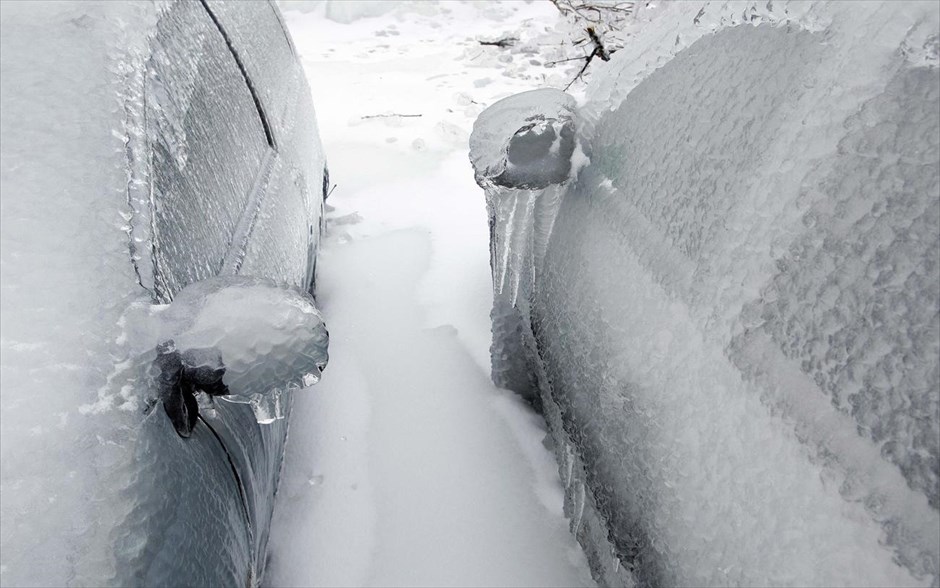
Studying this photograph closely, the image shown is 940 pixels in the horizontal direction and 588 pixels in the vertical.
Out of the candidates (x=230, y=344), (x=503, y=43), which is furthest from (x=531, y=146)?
(x=503, y=43)

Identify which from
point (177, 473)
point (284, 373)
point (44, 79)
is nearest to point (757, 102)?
point (284, 373)

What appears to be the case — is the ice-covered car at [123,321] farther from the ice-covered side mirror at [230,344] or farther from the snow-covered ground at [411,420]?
the snow-covered ground at [411,420]

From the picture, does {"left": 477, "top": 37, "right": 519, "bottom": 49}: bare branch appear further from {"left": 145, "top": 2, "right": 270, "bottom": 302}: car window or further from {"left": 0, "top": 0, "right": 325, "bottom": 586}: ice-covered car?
{"left": 0, "top": 0, "right": 325, "bottom": 586}: ice-covered car

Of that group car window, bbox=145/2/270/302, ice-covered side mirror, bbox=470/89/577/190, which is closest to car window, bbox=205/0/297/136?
car window, bbox=145/2/270/302

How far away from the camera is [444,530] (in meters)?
1.73

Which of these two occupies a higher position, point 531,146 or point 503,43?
point 531,146

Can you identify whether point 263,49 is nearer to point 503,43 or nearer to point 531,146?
point 531,146

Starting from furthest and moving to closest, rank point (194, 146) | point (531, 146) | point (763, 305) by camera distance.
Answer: point (531, 146) → point (194, 146) → point (763, 305)

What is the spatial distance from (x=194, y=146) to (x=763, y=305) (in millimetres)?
1157

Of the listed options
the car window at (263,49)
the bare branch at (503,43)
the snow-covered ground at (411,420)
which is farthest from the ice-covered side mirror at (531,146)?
the bare branch at (503,43)

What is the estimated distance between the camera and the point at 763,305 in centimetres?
86

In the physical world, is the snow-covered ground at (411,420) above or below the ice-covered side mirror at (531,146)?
below

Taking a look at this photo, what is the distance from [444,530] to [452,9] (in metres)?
9.05

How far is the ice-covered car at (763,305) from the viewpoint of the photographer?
0.71 m
